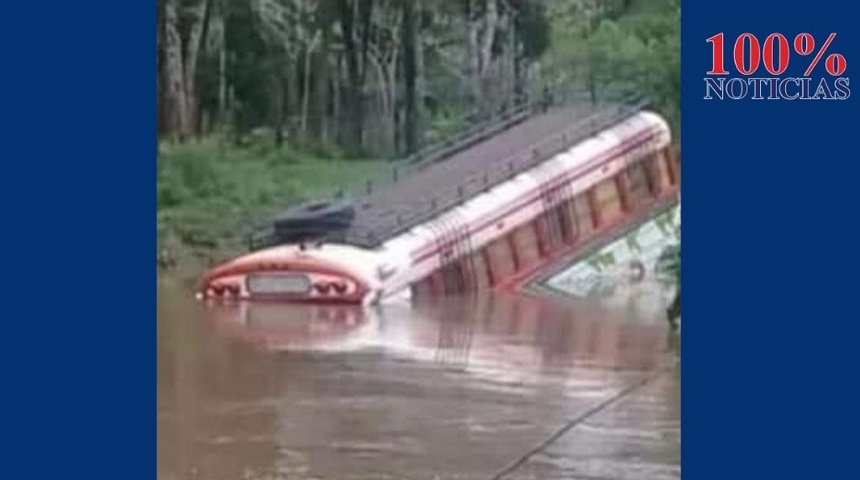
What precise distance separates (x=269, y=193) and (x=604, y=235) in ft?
2.80

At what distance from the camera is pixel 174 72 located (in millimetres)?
4348

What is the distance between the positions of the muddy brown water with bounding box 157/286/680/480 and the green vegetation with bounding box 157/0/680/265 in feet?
0.94

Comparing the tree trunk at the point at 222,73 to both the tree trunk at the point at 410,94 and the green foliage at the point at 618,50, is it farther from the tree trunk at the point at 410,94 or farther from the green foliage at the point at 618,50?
the green foliage at the point at 618,50

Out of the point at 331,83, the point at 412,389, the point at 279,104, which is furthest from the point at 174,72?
the point at 412,389

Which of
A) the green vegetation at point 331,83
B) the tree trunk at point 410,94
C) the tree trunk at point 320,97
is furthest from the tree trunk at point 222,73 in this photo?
the tree trunk at point 410,94

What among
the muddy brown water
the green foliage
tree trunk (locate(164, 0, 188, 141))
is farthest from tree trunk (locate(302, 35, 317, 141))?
the green foliage

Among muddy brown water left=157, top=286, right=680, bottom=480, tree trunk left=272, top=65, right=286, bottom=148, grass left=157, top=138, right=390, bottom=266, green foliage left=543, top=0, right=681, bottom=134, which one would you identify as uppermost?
green foliage left=543, top=0, right=681, bottom=134

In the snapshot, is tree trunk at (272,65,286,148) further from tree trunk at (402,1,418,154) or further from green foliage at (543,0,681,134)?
green foliage at (543,0,681,134)

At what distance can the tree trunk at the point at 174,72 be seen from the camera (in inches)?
169

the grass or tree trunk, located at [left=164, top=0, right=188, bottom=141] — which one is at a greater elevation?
tree trunk, located at [left=164, top=0, right=188, bottom=141]

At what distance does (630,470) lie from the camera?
166 inches

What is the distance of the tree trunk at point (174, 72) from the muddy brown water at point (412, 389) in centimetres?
41

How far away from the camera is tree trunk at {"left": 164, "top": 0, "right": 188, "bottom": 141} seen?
4.30 metres
